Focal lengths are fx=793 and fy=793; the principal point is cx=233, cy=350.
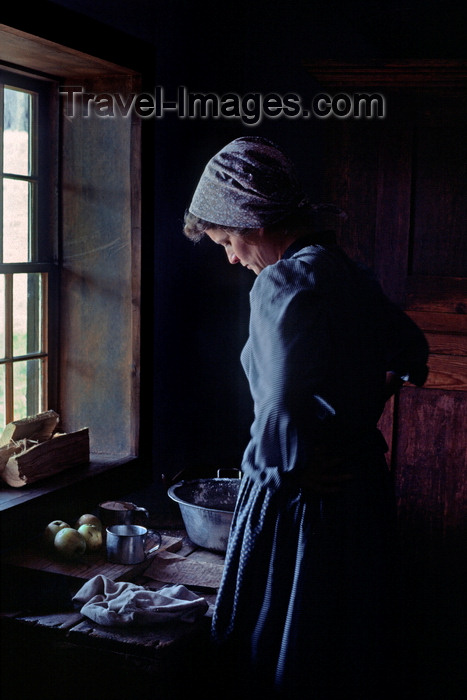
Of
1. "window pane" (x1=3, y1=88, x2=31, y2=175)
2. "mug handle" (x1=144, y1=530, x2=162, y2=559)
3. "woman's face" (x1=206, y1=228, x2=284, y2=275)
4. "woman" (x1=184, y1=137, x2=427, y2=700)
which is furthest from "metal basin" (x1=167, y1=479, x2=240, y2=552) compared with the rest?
"window pane" (x1=3, y1=88, x2=31, y2=175)

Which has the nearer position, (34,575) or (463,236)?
(34,575)

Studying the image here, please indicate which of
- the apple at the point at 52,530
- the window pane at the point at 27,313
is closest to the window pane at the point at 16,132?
the window pane at the point at 27,313

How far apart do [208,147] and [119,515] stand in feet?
5.61

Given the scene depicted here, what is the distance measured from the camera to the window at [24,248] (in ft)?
9.02

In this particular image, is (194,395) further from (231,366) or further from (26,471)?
(26,471)

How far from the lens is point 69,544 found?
244 cm

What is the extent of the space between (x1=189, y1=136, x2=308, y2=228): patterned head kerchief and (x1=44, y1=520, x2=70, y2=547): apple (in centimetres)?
110

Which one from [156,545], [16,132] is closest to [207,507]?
[156,545]

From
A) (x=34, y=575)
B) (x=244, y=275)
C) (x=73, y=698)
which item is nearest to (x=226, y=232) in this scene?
(x=34, y=575)

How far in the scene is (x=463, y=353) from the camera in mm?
3029

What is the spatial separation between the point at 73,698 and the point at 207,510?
71 cm

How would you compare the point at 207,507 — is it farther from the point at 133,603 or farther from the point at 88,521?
the point at 133,603

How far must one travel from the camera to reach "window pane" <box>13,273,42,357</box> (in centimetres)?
285

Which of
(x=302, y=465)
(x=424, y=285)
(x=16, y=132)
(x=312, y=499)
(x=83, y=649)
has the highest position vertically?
(x=16, y=132)
